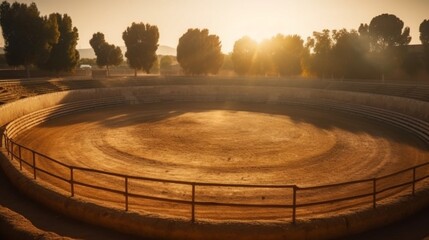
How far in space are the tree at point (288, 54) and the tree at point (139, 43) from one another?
71.6ft

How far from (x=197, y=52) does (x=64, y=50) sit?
22313 mm

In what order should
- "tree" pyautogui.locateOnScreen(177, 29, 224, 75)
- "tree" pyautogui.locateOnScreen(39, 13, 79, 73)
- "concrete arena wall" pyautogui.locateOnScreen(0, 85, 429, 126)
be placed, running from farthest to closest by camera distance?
"tree" pyautogui.locateOnScreen(177, 29, 224, 75) → "tree" pyautogui.locateOnScreen(39, 13, 79, 73) → "concrete arena wall" pyautogui.locateOnScreen(0, 85, 429, 126)

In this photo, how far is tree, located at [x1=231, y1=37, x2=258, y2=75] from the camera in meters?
63.9

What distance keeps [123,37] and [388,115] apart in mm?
45643

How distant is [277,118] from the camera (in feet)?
104

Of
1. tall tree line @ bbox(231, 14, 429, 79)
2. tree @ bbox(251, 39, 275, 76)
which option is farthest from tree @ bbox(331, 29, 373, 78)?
tree @ bbox(251, 39, 275, 76)

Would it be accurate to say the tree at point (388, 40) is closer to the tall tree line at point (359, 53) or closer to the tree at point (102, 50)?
the tall tree line at point (359, 53)

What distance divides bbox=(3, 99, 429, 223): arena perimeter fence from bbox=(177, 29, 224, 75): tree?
24.1 m

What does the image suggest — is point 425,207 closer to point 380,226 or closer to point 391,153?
point 380,226

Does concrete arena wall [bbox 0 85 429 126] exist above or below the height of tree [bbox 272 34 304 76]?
below

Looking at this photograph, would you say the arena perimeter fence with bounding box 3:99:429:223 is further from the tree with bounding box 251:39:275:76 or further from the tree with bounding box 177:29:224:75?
the tree with bounding box 251:39:275:76

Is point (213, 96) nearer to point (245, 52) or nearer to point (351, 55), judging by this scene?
point (245, 52)

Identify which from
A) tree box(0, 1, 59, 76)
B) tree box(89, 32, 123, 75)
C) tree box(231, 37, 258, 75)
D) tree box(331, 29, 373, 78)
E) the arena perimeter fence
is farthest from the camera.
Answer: tree box(89, 32, 123, 75)

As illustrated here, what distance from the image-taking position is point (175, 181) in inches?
333
